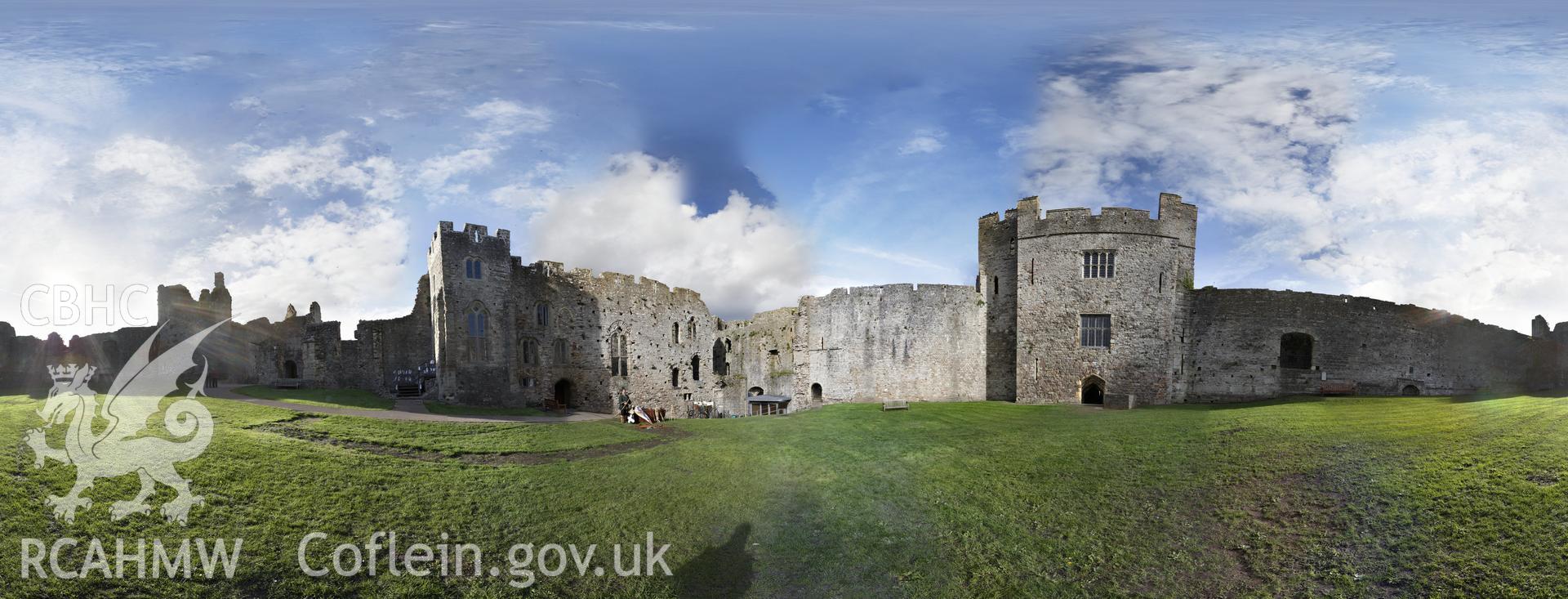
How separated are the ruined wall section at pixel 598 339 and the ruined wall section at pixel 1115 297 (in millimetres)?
18179

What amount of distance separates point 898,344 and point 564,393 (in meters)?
16.2

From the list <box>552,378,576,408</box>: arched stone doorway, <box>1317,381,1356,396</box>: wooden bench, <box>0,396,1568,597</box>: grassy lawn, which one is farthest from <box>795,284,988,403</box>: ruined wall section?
<box>0,396,1568,597</box>: grassy lawn

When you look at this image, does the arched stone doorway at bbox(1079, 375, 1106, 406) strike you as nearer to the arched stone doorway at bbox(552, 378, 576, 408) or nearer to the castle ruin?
the castle ruin

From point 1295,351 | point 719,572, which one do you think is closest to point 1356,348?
point 1295,351

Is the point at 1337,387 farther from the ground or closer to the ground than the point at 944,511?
farther from the ground

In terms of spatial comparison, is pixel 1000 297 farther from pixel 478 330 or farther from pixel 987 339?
pixel 478 330

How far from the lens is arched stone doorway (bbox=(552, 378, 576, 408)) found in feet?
111

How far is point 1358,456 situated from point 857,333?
2419 cm

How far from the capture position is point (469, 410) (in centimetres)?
2756

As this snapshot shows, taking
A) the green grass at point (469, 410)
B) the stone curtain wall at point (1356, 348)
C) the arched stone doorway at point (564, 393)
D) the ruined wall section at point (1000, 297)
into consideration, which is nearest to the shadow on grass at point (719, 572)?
the green grass at point (469, 410)

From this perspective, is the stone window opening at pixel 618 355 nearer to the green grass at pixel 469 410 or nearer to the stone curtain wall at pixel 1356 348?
the green grass at pixel 469 410

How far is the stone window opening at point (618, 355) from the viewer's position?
34938mm

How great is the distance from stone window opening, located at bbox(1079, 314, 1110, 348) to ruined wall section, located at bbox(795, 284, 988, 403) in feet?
15.1

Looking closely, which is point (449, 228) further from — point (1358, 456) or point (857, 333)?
point (1358, 456)
